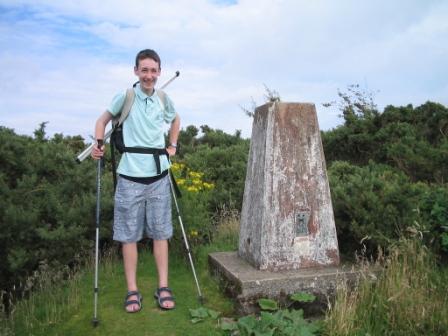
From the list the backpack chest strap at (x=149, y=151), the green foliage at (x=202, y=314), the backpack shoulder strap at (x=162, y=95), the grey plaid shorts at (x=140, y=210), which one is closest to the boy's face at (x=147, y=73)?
the backpack shoulder strap at (x=162, y=95)

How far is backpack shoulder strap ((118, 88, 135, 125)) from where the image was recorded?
3.87 metres

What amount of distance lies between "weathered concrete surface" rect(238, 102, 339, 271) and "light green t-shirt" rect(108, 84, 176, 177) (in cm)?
95

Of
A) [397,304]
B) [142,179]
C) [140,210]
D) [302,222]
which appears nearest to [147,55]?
[142,179]

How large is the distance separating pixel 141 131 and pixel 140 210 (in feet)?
2.25

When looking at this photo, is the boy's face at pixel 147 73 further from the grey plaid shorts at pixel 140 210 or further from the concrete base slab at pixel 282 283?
the concrete base slab at pixel 282 283

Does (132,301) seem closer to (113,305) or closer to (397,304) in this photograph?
(113,305)

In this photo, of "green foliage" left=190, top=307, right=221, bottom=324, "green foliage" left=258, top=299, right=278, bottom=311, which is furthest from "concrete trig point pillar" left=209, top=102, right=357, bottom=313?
"green foliage" left=190, top=307, right=221, bottom=324

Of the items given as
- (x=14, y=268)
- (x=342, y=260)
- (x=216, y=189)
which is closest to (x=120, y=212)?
(x=14, y=268)

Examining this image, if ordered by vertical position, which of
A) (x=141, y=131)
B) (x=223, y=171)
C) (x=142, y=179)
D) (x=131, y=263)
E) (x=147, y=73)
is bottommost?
(x=131, y=263)

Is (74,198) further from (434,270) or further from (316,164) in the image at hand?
(434,270)

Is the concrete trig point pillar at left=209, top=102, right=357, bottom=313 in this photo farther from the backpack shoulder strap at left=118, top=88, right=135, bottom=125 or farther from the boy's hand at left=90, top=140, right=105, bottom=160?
the boy's hand at left=90, top=140, right=105, bottom=160

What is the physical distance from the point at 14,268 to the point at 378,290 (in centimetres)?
363

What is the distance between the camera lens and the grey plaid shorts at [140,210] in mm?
3859

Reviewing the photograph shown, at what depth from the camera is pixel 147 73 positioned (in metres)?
3.91
